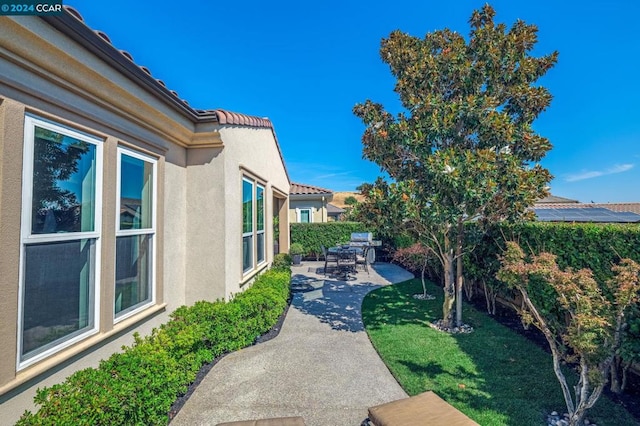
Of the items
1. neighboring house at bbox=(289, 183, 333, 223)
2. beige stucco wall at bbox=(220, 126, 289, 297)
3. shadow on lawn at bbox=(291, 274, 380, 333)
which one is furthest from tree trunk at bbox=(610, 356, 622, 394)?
neighboring house at bbox=(289, 183, 333, 223)

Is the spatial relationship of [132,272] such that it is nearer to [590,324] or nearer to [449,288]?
[590,324]

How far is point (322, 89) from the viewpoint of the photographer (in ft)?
63.2

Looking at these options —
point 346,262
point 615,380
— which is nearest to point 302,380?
point 615,380

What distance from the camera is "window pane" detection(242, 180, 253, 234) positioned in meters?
7.58

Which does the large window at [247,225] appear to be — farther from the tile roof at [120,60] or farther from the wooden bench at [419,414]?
the wooden bench at [419,414]

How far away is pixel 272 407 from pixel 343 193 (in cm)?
8961

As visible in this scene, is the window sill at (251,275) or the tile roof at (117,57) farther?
the window sill at (251,275)

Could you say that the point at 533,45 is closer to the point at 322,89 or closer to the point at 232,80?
the point at 232,80

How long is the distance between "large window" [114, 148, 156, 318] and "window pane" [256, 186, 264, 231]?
13.2 ft

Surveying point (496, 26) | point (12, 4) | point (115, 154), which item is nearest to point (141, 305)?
point (115, 154)

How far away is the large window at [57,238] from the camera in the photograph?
116 inches

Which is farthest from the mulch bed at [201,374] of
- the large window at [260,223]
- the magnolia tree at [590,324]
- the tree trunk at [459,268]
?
the magnolia tree at [590,324]

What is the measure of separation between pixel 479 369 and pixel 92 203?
6669mm

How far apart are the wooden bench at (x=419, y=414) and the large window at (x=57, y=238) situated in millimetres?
3665
